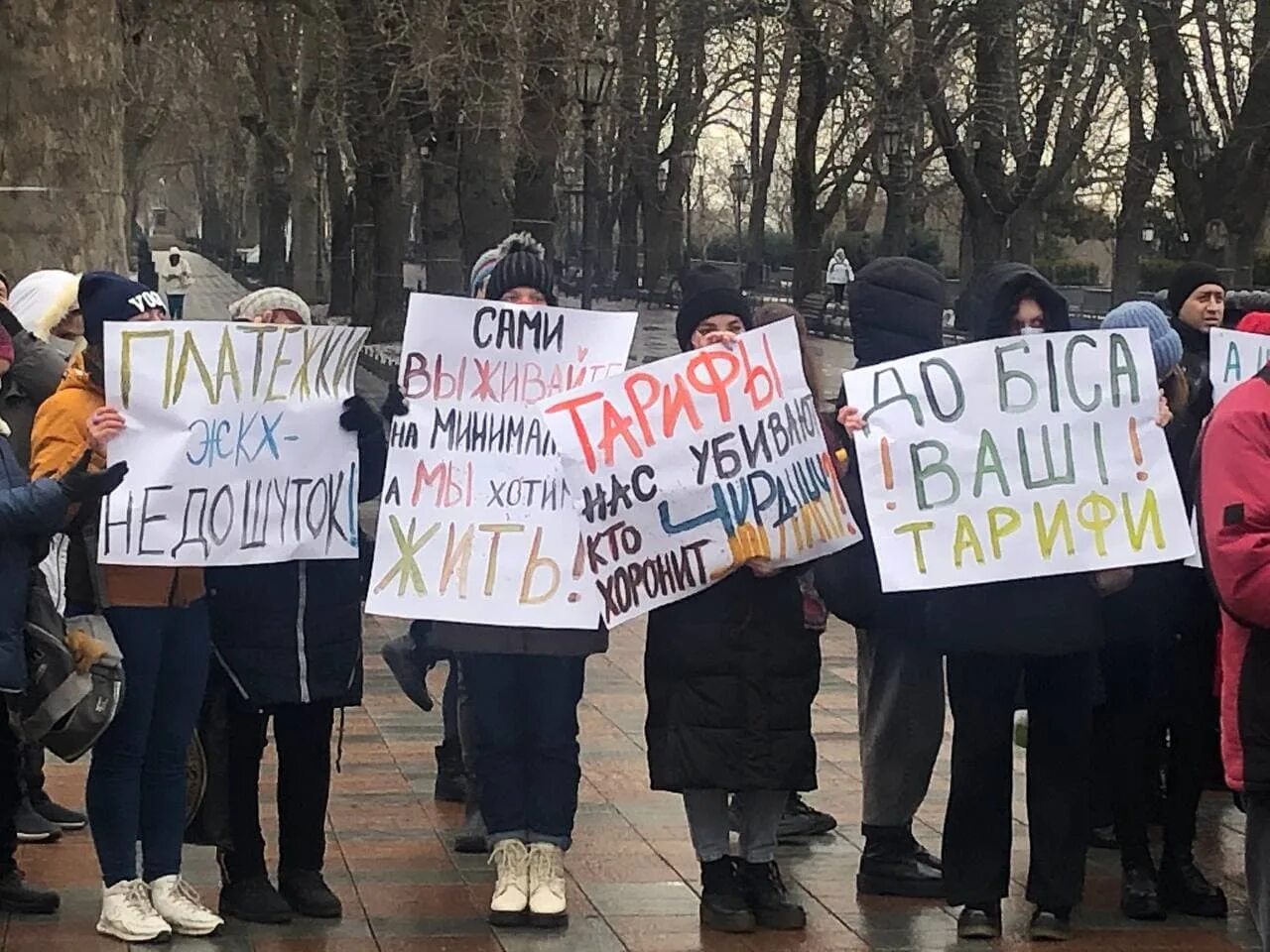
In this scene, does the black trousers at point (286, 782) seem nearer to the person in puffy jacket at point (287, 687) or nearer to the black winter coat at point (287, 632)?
the person in puffy jacket at point (287, 687)

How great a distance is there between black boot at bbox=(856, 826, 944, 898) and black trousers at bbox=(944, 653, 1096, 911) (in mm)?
461

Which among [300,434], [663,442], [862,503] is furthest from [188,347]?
[862,503]

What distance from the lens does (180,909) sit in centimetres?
572

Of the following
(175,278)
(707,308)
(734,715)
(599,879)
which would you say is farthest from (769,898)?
(175,278)

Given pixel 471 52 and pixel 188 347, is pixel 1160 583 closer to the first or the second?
pixel 188 347

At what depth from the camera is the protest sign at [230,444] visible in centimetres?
560

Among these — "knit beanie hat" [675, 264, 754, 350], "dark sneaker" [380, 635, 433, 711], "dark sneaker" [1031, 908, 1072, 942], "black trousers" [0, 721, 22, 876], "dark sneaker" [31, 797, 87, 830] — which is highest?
"knit beanie hat" [675, 264, 754, 350]

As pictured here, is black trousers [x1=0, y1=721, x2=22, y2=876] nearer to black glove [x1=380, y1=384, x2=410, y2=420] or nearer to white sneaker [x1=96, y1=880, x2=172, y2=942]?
white sneaker [x1=96, y1=880, x2=172, y2=942]

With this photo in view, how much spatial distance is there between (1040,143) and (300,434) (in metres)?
20.6

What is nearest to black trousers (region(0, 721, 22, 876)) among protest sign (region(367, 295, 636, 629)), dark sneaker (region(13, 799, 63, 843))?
dark sneaker (region(13, 799, 63, 843))

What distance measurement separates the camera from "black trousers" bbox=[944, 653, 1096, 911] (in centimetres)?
588

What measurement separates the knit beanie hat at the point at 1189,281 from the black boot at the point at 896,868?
76.3 inches

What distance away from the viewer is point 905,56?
25484 millimetres

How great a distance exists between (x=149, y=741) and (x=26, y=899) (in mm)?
689
